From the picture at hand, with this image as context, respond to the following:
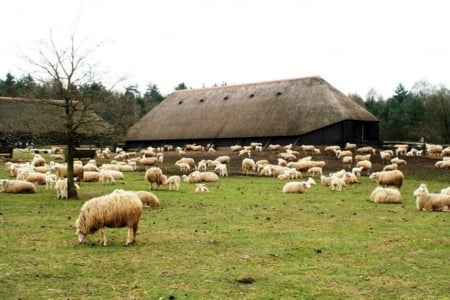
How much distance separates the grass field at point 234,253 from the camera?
27.9 ft

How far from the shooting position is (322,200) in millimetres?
20797

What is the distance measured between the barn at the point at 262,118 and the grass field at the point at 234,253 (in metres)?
37.3

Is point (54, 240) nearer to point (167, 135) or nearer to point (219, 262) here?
point (219, 262)

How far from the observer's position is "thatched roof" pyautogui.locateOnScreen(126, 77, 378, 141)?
57.4 meters

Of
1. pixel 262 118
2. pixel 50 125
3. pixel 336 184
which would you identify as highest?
pixel 262 118

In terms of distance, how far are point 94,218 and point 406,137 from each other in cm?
7955

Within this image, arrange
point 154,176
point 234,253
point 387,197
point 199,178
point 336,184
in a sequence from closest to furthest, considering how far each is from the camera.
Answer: point 234,253
point 387,197
point 154,176
point 336,184
point 199,178

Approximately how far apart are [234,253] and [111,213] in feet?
9.64

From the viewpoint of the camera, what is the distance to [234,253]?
11133 mm

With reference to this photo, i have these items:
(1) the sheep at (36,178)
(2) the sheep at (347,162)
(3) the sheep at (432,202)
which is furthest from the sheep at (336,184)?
(1) the sheep at (36,178)

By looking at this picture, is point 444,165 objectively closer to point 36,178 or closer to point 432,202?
point 432,202

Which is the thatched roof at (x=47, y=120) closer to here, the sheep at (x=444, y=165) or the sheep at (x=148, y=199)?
the sheep at (x=148, y=199)

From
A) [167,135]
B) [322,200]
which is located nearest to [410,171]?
[322,200]

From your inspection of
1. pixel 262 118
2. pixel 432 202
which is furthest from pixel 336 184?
pixel 262 118
